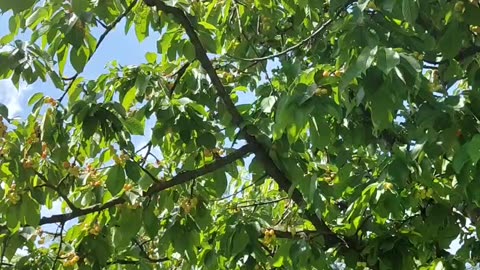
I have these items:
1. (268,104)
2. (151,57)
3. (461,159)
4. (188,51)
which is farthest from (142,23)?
(461,159)

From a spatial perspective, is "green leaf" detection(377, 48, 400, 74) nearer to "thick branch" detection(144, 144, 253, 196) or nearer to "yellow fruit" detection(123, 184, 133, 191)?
"thick branch" detection(144, 144, 253, 196)

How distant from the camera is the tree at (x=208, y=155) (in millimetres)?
2223

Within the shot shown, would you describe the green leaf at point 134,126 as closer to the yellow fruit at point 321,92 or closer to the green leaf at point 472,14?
the yellow fruit at point 321,92

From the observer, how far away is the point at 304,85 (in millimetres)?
1848

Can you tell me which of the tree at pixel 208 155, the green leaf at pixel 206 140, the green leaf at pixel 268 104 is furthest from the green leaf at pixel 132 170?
the green leaf at pixel 268 104

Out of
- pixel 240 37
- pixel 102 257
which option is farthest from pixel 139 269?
pixel 240 37

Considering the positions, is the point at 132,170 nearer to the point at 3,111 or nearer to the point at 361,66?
the point at 3,111

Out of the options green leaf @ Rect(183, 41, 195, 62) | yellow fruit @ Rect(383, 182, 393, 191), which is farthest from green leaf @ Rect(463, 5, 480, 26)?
green leaf @ Rect(183, 41, 195, 62)

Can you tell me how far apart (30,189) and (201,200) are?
2.03 ft

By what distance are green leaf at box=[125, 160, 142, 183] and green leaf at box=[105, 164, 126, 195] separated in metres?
0.02

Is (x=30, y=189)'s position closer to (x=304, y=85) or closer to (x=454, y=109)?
(x=304, y=85)

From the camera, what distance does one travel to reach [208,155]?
2707mm

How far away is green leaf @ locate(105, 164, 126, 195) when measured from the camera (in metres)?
2.39

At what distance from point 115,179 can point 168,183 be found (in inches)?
9.5
